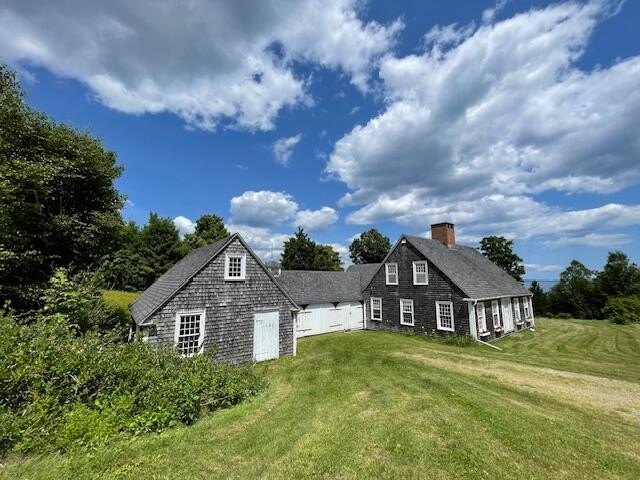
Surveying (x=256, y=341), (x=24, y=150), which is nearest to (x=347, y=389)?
(x=256, y=341)

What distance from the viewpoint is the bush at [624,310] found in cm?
3092

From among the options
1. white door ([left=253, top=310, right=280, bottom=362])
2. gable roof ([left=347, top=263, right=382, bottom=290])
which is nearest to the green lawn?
white door ([left=253, top=310, right=280, bottom=362])

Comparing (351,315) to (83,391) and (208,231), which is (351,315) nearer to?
(83,391)

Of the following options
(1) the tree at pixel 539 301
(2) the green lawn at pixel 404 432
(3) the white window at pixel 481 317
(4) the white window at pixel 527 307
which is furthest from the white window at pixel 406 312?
(1) the tree at pixel 539 301

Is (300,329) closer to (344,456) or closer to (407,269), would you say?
(407,269)

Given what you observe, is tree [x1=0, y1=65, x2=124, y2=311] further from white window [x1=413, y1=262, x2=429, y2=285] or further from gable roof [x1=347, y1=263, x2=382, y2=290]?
gable roof [x1=347, y1=263, x2=382, y2=290]

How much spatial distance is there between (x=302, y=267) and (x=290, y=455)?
4422 cm

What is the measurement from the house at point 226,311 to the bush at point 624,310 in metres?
35.5

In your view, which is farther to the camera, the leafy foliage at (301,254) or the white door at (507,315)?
the leafy foliage at (301,254)

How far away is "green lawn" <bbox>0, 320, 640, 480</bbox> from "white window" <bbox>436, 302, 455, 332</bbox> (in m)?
7.43

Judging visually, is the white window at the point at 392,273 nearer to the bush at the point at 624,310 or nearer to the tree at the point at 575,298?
the bush at the point at 624,310

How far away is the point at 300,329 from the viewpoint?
963 inches

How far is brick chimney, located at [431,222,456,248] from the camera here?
89.2 ft

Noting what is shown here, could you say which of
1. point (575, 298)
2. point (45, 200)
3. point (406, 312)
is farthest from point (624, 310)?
point (45, 200)
